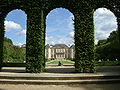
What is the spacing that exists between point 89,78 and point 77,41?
3469 millimetres

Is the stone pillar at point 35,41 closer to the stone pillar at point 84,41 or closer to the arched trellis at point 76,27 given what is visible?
the arched trellis at point 76,27

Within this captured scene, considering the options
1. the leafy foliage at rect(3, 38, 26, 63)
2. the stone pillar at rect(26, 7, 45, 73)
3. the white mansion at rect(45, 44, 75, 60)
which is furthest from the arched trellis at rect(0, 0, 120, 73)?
the white mansion at rect(45, 44, 75, 60)

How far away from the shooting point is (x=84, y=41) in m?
13.5

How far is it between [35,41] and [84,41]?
363 cm

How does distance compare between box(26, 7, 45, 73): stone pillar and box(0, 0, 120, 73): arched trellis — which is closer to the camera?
box(0, 0, 120, 73): arched trellis

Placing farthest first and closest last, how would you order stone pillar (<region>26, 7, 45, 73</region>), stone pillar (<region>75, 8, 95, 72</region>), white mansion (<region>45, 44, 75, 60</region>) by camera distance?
white mansion (<region>45, 44, 75, 60</region>), stone pillar (<region>26, 7, 45, 73</region>), stone pillar (<region>75, 8, 95, 72</region>)

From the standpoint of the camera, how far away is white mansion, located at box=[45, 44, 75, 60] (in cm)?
13338

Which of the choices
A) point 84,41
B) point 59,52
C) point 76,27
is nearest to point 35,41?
point 76,27

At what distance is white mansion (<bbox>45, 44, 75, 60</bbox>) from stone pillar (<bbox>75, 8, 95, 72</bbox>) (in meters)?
119

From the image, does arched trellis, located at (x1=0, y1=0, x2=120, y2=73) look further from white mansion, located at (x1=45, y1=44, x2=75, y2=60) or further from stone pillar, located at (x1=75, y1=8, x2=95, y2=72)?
white mansion, located at (x1=45, y1=44, x2=75, y2=60)

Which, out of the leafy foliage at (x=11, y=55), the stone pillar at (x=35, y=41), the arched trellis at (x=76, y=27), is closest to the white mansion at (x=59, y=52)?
the leafy foliage at (x=11, y=55)

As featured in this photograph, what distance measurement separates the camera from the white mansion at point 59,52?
133m

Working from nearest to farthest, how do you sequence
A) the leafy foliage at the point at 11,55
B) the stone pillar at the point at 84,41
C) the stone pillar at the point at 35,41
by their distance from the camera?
the stone pillar at the point at 84,41
the stone pillar at the point at 35,41
the leafy foliage at the point at 11,55

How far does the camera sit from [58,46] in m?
141
